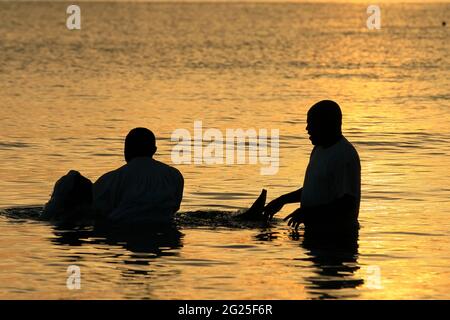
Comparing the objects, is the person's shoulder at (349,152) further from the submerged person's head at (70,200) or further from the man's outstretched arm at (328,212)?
the submerged person's head at (70,200)

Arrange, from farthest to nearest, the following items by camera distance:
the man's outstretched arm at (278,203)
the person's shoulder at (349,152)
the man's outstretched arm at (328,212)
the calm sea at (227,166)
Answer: the man's outstretched arm at (278,203)
the person's shoulder at (349,152)
the man's outstretched arm at (328,212)
the calm sea at (227,166)

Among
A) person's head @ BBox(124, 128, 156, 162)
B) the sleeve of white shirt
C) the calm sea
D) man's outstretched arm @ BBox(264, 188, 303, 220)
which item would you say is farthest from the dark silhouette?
the sleeve of white shirt

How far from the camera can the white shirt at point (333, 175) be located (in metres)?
13.8

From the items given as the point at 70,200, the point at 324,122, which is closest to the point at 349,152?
the point at 324,122

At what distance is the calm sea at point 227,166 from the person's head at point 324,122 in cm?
120

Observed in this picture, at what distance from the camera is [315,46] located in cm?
7631

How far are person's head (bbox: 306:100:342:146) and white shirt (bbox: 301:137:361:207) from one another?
0.10 metres

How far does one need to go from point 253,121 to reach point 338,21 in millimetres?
98792

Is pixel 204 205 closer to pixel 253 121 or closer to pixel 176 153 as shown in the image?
pixel 176 153

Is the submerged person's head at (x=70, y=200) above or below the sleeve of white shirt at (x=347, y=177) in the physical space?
below

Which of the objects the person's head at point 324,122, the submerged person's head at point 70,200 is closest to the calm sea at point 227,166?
the submerged person's head at point 70,200

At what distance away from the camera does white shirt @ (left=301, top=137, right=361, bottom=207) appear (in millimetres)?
13820
